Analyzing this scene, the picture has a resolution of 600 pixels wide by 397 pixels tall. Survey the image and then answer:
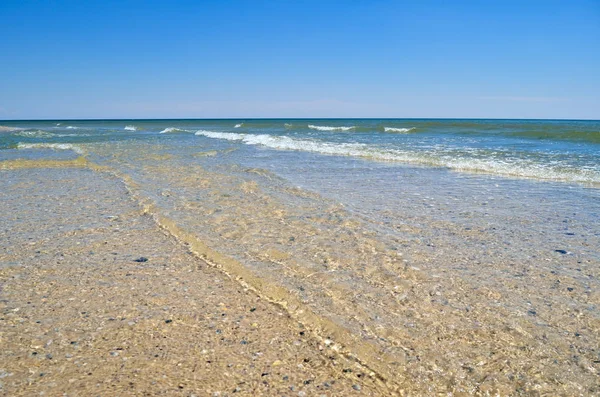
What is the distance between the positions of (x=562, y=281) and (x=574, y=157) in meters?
12.9

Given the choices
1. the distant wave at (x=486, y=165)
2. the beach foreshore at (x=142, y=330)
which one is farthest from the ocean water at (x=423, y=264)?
the distant wave at (x=486, y=165)

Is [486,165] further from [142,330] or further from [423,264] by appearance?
[142,330]

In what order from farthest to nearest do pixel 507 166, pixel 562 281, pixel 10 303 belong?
pixel 507 166
pixel 562 281
pixel 10 303

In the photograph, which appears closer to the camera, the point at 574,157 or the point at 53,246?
the point at 53,246

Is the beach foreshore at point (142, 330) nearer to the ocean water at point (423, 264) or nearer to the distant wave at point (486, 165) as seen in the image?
the ocean water at point (423, 264)

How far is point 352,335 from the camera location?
10.0 ft

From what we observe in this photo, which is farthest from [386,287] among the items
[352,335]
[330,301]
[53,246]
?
[53,246]

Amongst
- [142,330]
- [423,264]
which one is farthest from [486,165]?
Answer: [142,330]

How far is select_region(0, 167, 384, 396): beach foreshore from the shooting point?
8.20ft

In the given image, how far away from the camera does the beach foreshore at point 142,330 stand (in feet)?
8.20

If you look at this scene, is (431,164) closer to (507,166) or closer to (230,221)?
(507,166)

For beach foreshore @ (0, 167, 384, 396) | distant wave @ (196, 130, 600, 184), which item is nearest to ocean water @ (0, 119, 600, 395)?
beach foreshore @ (0, 167, 384, 396)

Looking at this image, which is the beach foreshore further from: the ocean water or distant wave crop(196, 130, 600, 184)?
distant wave crop(196, 130, 600, 184)

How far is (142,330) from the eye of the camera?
3059 millimetres
